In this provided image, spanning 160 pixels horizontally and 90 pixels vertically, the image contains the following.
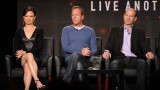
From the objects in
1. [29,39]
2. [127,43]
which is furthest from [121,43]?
[29,39]

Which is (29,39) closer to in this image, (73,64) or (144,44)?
(73,64)

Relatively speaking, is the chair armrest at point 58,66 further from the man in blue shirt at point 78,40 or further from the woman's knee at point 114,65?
the woman's knee at point 114,65

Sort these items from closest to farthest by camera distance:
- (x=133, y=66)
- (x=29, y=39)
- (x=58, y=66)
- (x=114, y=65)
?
1. (x=114, y=65)
2. (x=133, y=66)
3. (x=58, y=66)
4. (x=29, y=39)

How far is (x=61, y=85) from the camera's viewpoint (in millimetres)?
2754

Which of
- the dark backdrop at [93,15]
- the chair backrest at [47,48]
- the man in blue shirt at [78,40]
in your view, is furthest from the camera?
the dark backdrop at [93,15]

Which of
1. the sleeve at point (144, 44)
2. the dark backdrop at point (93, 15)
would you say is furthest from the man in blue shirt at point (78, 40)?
the dark backdrop at point (93, 15)

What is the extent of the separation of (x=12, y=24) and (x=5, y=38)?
298 mm

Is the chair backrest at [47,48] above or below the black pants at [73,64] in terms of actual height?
above

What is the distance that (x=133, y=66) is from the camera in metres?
5.41

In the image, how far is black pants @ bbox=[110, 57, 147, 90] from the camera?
5.11 metres

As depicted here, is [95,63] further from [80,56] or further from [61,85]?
[61,85]

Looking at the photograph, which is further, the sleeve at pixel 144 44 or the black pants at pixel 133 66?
the sleeve at pixel 144 44

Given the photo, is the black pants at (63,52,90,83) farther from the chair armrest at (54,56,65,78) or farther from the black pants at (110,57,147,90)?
the black pants at (110,57,147,90)

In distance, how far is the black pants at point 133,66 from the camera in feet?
16.8
